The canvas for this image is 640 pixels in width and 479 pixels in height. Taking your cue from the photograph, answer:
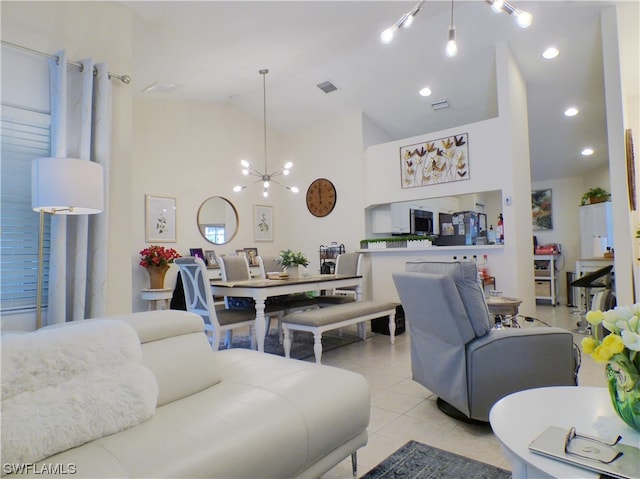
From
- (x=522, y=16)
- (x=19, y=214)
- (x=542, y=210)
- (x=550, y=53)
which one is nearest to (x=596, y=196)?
(x=542, y=210)

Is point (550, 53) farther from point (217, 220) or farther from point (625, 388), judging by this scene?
point (217, 220)

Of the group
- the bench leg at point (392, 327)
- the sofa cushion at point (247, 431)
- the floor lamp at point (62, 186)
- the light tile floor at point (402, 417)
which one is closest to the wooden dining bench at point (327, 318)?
the bench leg at point (392, 327)

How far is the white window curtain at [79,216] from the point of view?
2725mm

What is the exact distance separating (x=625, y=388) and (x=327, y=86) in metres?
5.37

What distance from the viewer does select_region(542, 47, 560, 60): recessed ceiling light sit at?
4496mm

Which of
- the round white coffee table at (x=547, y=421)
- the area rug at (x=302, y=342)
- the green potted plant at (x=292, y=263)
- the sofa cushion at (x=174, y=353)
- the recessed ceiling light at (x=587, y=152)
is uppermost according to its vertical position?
the recessed ceiling light at (x=587, y=152)

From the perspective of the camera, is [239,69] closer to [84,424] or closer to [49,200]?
[49,200]

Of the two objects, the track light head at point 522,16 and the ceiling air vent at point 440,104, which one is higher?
the ceiling air vent at point 440,104

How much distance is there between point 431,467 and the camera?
1.77m

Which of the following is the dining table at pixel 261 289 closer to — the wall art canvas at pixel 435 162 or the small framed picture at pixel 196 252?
the small framed picture at pixel 196 252

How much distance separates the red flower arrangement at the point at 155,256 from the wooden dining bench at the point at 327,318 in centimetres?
213

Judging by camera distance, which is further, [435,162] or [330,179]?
[330,179]

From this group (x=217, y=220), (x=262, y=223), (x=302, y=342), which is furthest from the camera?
(x=262, y=223)

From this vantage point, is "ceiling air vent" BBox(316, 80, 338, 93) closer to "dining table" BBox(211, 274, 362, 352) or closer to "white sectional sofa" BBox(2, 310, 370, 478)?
"dining table" BBox(211, 274, 362, 352)
